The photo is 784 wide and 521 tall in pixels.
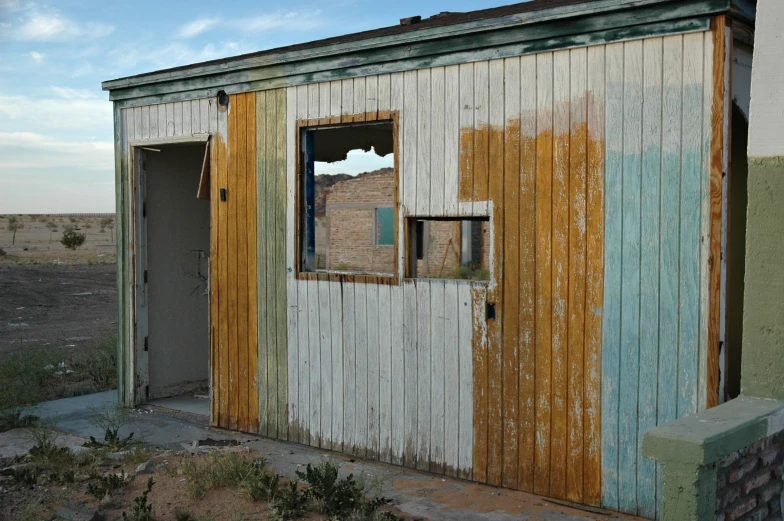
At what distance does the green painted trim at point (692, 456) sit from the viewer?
3.43m

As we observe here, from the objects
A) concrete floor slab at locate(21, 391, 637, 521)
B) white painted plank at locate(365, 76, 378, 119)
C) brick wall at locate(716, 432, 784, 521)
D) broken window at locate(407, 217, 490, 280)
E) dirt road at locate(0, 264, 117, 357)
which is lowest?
concrete floor slab at locate(21, 391, 637, 521)

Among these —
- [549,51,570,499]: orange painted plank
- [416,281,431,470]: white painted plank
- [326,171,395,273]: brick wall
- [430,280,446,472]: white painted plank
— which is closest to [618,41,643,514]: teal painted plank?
[549,51,570,499]: orange painted plank

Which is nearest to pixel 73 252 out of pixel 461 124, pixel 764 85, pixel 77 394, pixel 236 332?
pixel 77 394

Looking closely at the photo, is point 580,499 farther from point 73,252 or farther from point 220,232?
point 73,252

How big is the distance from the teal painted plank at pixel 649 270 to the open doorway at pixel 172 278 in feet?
15.7

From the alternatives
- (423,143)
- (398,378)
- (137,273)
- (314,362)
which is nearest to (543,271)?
(423,143)

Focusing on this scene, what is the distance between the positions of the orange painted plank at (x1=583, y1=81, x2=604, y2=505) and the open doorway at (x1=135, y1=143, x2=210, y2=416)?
439cm

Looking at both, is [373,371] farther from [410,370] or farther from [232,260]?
[232,260]

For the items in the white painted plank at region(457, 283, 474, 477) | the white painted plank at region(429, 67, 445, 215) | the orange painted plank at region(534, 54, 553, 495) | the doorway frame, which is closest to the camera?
the orange painted plank at region(534, 54, 553, 495)

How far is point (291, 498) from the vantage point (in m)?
5.41

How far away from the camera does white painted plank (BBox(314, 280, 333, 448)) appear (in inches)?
274

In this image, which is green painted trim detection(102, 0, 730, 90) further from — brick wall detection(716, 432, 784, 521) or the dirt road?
the dirt road

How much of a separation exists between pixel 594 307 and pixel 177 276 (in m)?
5.29

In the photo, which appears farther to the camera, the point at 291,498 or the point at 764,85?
the point at 291,498
